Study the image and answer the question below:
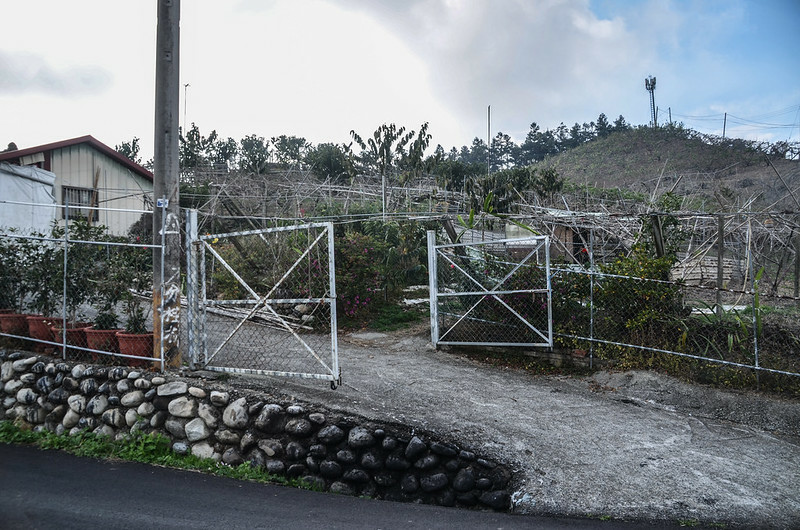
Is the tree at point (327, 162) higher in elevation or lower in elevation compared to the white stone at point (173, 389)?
higher

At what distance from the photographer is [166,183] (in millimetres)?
5953

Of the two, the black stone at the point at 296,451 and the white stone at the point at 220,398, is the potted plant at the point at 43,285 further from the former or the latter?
the black stone at the point at 296,451

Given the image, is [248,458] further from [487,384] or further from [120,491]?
[487,384]

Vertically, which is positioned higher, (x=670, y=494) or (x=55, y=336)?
(x=55, y=336)

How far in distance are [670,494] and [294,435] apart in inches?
124

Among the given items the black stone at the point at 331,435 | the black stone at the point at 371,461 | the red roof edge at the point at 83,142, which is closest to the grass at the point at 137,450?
the black stone at the point at 331,435

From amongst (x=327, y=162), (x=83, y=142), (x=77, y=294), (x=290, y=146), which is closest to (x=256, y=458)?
(x=77, y=294)

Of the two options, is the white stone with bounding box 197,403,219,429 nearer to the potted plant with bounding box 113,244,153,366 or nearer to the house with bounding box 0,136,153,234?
the potted plant with bounding box 113,244,153,366

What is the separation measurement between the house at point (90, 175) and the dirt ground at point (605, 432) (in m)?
10.8

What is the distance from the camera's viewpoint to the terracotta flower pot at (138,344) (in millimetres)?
6043

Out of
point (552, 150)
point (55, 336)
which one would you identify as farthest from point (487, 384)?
point (552, 150)

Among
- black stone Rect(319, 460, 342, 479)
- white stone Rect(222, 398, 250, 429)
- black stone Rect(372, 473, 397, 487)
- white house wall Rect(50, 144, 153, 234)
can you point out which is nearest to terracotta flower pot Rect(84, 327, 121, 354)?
white stone Rect(222, 398, 250, 429)

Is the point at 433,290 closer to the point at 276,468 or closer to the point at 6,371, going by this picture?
the point at 276,468

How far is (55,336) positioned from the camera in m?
6.75
